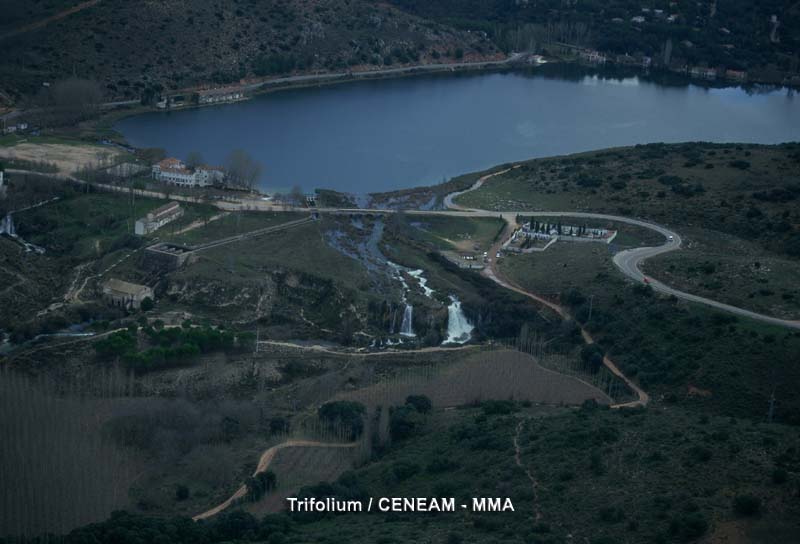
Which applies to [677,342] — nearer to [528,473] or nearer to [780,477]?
[528,473]

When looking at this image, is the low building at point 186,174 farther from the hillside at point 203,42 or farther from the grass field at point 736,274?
the grass field at point 736,274

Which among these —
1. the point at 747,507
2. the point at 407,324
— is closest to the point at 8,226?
the point at 407,324

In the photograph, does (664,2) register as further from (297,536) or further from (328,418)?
(297,536)

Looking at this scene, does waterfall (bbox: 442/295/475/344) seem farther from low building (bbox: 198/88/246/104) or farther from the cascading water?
low building (bbox: 198/88/246/104)

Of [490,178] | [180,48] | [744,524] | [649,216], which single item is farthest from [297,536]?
[180,48]

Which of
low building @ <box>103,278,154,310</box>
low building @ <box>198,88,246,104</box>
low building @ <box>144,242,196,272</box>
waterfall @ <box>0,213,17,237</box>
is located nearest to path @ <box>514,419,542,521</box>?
low building @ <box>103,278,154,310</box>

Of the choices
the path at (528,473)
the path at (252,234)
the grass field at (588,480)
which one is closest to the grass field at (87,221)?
the path at (252,234)

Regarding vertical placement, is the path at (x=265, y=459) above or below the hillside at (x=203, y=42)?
below
